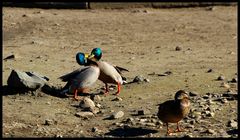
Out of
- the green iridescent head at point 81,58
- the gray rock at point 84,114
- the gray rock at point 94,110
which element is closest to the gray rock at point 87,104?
the gray rock at point 94,110

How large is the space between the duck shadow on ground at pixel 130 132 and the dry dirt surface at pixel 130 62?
1 centimetres

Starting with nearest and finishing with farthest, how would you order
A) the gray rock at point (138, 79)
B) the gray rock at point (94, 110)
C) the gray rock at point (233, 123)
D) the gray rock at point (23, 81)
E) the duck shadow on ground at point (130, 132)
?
the duck shadow on ground at point (130, 132) → the gray rock at point (233, 123) → the gray rock at point (94, 110) → the gray rock at point (23, 81) → the gray rock at point (138, 79)

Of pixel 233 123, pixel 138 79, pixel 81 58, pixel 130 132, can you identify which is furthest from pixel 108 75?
pixel 233 123

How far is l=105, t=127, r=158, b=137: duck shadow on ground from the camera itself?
790 centimetres

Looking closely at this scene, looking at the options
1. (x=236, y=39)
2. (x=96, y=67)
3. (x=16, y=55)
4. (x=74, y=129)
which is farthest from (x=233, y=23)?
(x=74, y=129)

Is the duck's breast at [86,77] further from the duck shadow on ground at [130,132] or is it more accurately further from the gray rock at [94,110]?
the duck shadow on ground at [130,132]

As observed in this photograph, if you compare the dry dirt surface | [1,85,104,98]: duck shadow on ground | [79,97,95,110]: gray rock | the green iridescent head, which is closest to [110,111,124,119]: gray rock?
the dry dirt surface

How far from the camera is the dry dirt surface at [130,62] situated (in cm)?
832

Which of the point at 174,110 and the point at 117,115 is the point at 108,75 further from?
the point at 174,110

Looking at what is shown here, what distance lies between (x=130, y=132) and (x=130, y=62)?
16.4ft

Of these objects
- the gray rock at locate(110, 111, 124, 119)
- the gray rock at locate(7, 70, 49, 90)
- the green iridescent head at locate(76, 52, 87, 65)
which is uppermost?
the green iridescent head at locate(76, 52, 87, 65)

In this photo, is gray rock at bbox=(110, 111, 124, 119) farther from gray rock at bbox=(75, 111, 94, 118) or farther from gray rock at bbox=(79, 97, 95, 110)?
gray rock at bbox=(79, 97, 95, 110)

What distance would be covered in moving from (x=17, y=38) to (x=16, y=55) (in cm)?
265

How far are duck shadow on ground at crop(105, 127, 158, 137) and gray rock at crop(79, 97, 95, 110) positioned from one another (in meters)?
1.07
